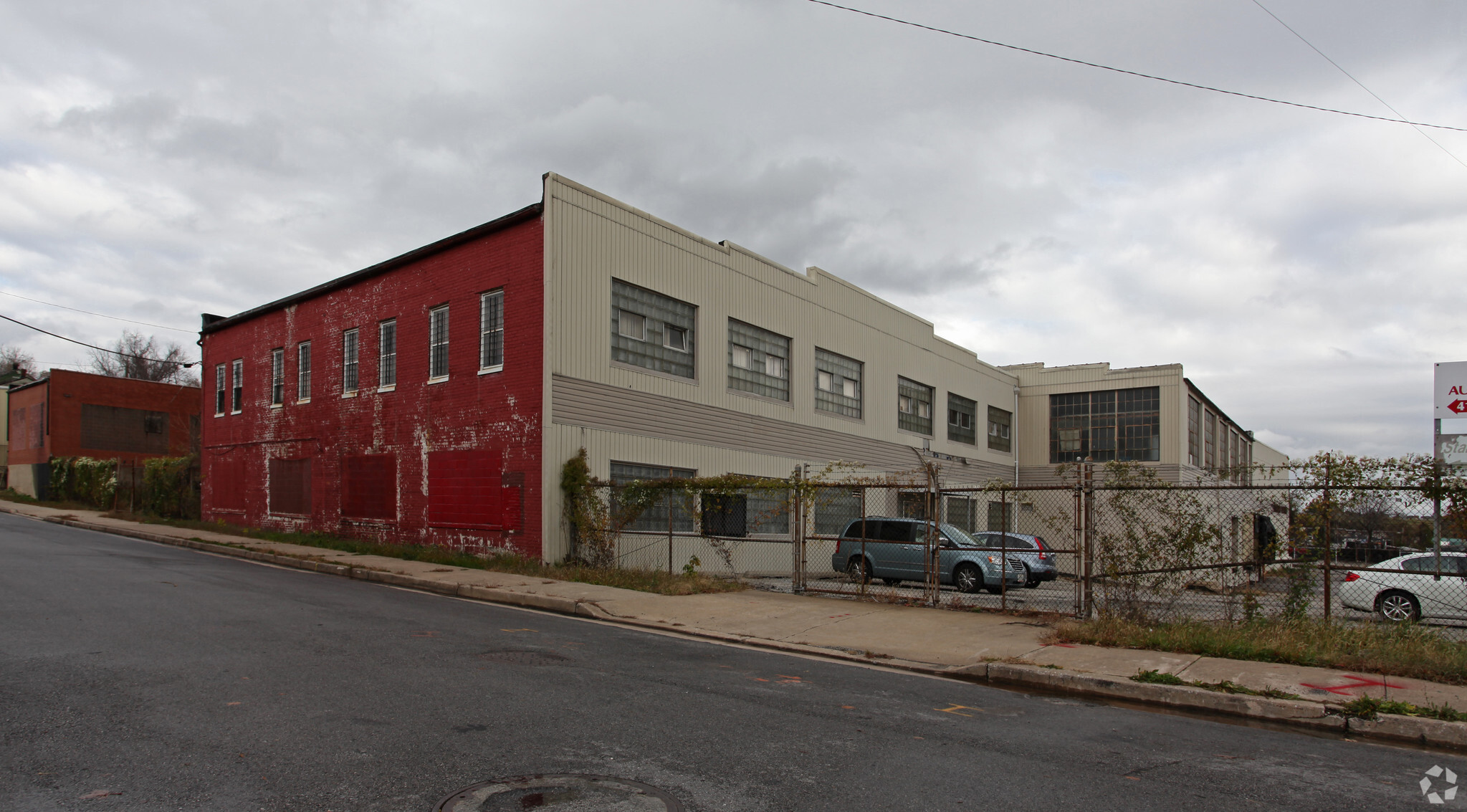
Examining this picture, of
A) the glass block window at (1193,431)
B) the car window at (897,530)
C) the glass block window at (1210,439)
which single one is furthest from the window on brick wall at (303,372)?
the glass block window at (1210,439)

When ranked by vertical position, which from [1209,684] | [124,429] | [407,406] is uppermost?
[407,406]

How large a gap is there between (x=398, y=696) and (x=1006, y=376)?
37.0 metres

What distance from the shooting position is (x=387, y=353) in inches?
923

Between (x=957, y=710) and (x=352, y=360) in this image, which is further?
(x=352, y=360)

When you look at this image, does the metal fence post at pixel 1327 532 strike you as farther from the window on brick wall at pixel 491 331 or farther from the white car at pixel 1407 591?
the window on brick wall at pixel 491 331

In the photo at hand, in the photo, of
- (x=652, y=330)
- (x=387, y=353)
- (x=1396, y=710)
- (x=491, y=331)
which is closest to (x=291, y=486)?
(x=387, y=353)

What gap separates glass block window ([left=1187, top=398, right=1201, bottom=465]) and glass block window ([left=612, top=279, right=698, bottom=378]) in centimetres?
2425

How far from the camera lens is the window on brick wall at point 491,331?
20.0 metres

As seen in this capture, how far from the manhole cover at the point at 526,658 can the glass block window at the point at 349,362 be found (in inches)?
675

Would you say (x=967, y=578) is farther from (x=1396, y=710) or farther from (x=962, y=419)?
(x=962, y=419)

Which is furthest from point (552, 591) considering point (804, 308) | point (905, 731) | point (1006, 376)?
point (1006, 376)

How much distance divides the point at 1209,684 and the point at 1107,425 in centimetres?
3155

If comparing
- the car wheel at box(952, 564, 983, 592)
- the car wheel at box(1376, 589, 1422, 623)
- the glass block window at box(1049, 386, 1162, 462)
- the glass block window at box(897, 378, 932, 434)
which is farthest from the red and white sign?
the glass block window at box(1049, 386, 1162, 462)

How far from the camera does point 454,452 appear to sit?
20.8 meters
